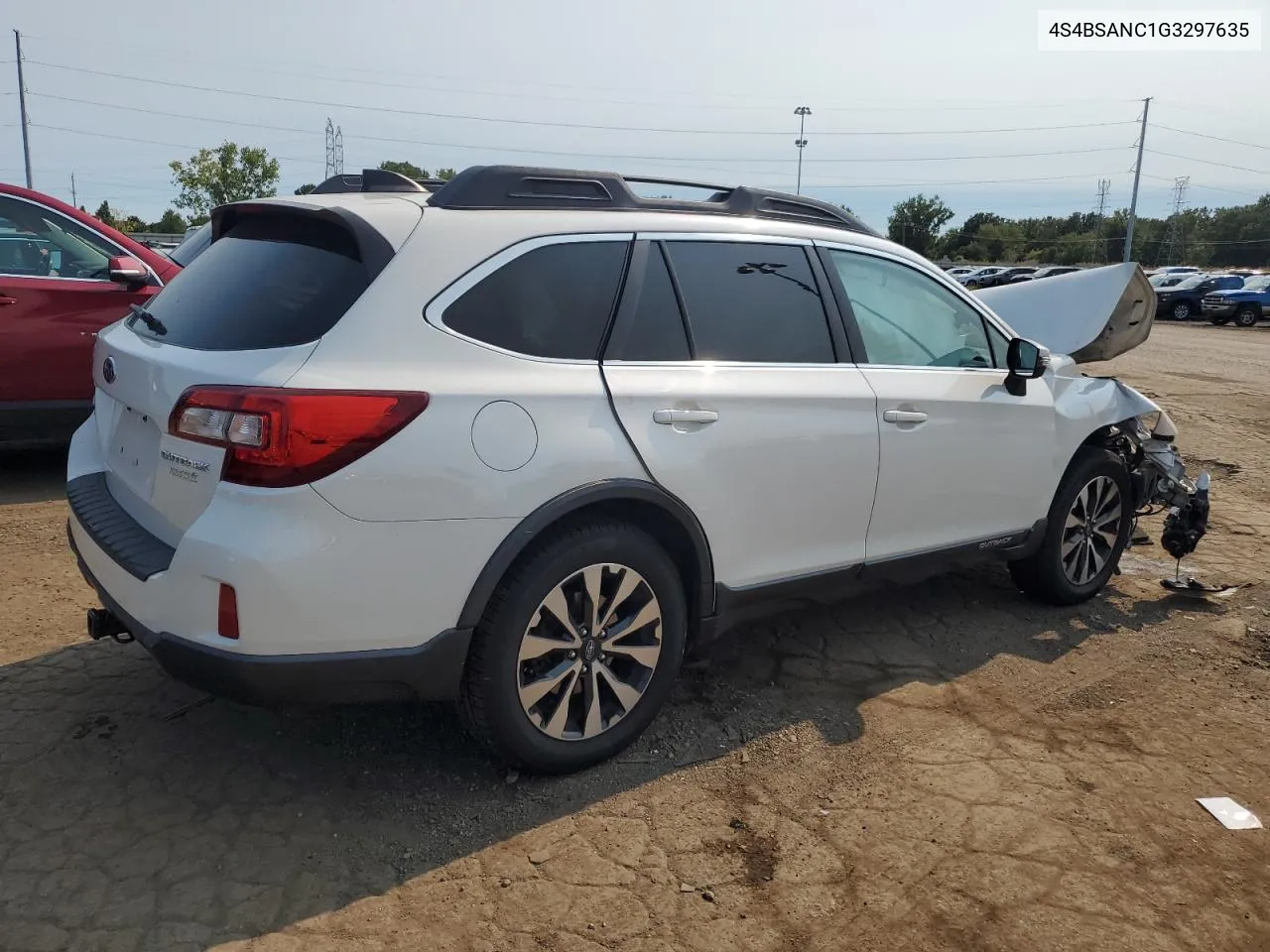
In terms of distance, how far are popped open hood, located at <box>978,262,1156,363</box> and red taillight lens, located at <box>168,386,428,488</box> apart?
4.04 metres

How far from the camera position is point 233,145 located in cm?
5244

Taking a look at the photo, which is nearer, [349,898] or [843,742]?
[349,898]

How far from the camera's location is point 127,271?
588 cm

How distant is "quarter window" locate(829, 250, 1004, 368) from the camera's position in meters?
3.82

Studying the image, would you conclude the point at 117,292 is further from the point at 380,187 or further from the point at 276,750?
the point at 276,750

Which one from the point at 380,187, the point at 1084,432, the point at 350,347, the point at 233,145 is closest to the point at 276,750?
the point at 350,347

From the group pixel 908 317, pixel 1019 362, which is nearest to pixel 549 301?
pixel 908 317

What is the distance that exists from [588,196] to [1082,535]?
3.08 meters

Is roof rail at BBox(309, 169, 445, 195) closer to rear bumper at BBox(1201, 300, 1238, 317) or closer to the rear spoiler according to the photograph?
the rear spoiler

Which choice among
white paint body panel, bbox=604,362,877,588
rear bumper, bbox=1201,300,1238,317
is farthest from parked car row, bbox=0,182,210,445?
rear bumper, bbox=1201,300,1238,317

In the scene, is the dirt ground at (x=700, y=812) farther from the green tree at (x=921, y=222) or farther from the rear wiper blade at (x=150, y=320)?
the green tree at (x=921, y=222)

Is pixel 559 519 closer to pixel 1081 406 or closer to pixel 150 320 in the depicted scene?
pixel 150 320

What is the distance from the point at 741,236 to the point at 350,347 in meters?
1.58

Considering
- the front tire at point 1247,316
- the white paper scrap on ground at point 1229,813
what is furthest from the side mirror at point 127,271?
the front tire at point 1247,316
